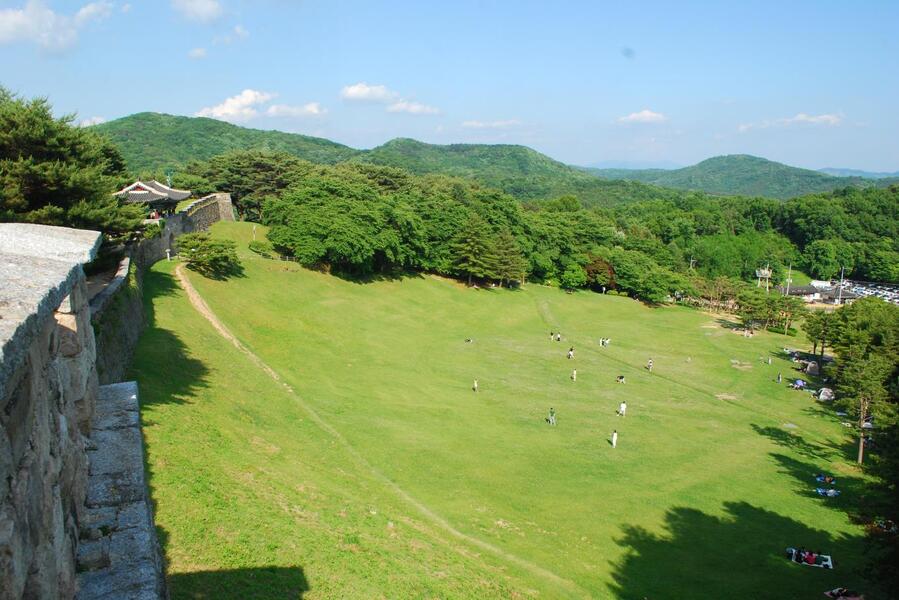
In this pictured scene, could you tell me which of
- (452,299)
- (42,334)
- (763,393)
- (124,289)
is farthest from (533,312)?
(42,334)

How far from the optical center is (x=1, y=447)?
9.11 ft

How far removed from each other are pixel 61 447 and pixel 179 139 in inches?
6882

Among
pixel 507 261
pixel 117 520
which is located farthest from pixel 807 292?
pixel 117 520

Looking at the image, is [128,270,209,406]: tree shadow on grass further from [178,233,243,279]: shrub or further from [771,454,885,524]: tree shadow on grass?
[771,454,885,524]: tree shadow on grass

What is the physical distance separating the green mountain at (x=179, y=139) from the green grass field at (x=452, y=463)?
4325 inches

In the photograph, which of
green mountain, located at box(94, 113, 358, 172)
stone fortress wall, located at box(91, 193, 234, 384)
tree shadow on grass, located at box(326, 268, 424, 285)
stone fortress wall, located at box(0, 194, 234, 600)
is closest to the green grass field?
stone fortress wall, located at box(91, 193, 234, 384)

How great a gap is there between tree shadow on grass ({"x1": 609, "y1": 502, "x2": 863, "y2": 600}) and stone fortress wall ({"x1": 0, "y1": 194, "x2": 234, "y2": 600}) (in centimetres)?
1345

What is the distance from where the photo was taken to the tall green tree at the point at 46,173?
62.6 ft

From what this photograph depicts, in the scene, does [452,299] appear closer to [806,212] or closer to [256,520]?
[256,520]

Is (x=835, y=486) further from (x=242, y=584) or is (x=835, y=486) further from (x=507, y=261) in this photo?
(x=507, y=261)

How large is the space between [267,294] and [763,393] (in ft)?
112

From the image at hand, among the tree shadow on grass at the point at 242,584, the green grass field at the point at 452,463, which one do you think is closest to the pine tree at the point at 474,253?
the green grass field at the point at 452,463

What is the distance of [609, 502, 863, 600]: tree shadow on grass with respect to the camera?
16.3m

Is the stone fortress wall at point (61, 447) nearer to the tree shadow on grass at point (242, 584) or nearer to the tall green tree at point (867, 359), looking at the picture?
the tree shadow on grass at point (242, 584)
